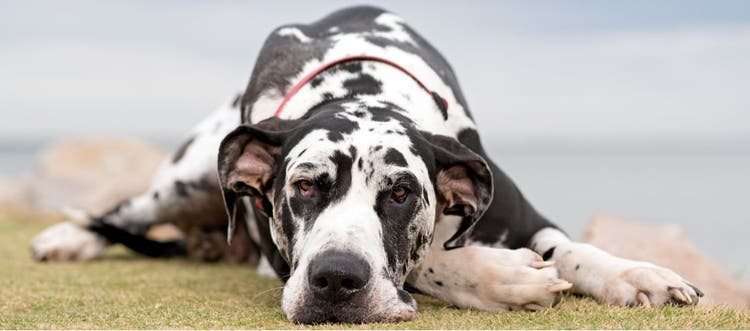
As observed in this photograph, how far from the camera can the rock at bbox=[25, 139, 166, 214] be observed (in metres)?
9.55

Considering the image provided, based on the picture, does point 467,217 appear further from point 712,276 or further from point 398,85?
Answer: point 712,276

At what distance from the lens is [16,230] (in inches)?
345

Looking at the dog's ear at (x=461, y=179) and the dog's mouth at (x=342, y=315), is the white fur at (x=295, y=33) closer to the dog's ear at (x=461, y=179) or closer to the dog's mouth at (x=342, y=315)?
the dog's ear at (x=461, y=179)

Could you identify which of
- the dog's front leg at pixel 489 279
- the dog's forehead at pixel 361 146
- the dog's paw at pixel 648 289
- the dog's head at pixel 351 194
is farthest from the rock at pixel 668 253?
the dog's forehead at pixel 361 146

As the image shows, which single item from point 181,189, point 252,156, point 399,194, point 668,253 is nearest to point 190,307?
point 252,156

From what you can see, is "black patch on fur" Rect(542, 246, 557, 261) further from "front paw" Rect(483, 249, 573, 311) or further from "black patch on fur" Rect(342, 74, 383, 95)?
"black patch on fur" Rect(342, 74, 383, 95)

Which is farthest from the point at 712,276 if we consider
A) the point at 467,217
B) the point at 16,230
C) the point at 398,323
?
the point at 16,230

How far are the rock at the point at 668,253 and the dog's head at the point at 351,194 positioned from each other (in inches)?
112

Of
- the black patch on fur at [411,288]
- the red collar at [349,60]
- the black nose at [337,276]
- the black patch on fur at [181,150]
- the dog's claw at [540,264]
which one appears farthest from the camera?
the black patch on fur at [181,150]

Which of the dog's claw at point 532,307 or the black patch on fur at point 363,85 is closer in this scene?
the dog's claw at point 532,307

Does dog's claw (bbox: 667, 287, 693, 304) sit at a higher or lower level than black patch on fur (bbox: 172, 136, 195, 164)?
higher

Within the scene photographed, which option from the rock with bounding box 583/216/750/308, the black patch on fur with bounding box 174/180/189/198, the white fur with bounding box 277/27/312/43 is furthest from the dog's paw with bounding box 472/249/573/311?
the black patch on fur with bounding box 174/180/189/198

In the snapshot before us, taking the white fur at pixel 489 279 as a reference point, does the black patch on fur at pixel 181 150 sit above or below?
below

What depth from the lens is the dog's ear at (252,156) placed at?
12.8 ft
